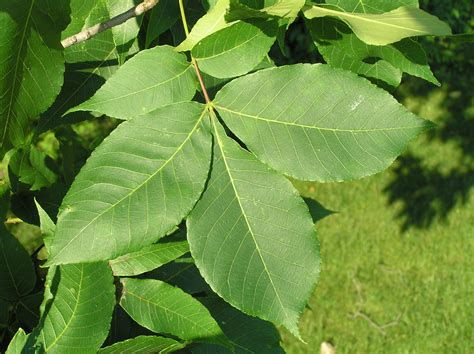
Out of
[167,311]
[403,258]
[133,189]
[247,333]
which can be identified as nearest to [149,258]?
[167,311]

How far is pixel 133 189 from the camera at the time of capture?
3.31 ft

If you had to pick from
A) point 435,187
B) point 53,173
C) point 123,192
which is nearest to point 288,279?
point 123,192

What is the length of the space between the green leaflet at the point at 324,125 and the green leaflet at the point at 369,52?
10 centimetres

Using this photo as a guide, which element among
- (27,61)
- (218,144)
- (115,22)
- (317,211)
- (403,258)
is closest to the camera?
(27,61)

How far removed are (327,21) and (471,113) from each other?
163 inches

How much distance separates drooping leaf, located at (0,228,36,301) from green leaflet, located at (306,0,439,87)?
2.44 feet

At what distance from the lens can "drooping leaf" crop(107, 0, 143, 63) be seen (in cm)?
129

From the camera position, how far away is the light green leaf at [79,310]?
44.2 inches

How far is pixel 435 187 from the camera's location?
450 cm

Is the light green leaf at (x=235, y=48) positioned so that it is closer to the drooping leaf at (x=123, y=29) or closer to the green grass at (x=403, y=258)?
the drooping leaf at (x=123, y=29)

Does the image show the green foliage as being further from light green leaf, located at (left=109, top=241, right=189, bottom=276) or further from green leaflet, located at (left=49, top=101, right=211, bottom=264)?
light green leaf, located at (left=109, top=241, right=189, bottom=276)

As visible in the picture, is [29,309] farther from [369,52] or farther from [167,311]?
[369,52]

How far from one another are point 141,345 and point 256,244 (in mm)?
271

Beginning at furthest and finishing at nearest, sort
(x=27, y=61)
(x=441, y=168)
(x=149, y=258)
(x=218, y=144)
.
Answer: (x=441, y=168), (x=149, y=258), (x=218, y=144), (x=27, y=61)
